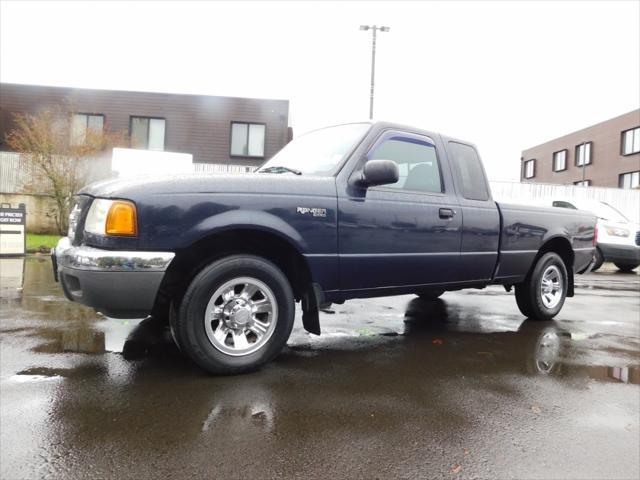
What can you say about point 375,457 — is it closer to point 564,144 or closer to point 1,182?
point 1,182

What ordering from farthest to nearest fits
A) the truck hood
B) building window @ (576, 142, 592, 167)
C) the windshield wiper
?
building window @ (576, 142, 592, 167), the windshield wiper, the truck hood

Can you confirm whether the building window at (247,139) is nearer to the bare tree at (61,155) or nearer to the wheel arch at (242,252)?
the bare tree at (61,155)

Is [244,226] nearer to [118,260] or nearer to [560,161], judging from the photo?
[118,260]

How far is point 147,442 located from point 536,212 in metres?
4.68

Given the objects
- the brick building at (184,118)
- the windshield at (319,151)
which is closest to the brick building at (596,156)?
the brick building at (184,118)

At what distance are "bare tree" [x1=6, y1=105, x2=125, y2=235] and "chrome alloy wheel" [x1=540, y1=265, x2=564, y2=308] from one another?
16.1 metres

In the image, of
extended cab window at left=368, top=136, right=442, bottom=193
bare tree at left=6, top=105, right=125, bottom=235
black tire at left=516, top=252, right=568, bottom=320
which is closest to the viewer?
extended cab window at left=368, top=136, right=442, bottom=193

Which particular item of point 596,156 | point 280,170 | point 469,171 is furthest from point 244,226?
point 596,156

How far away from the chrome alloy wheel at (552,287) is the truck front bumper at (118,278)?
4.47 meters

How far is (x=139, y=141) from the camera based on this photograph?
25.1 metres

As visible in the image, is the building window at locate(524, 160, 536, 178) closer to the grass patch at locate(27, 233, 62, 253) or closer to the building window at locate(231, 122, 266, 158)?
the building window at locate(231, 122, 266, 158)

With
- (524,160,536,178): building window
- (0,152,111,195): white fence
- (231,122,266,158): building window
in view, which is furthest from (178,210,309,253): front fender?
(524,160,536,178): building window

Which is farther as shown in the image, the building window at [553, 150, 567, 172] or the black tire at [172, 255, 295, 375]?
the building window at [553, 150, 567, 172]

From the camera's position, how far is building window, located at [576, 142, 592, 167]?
37.0 m
